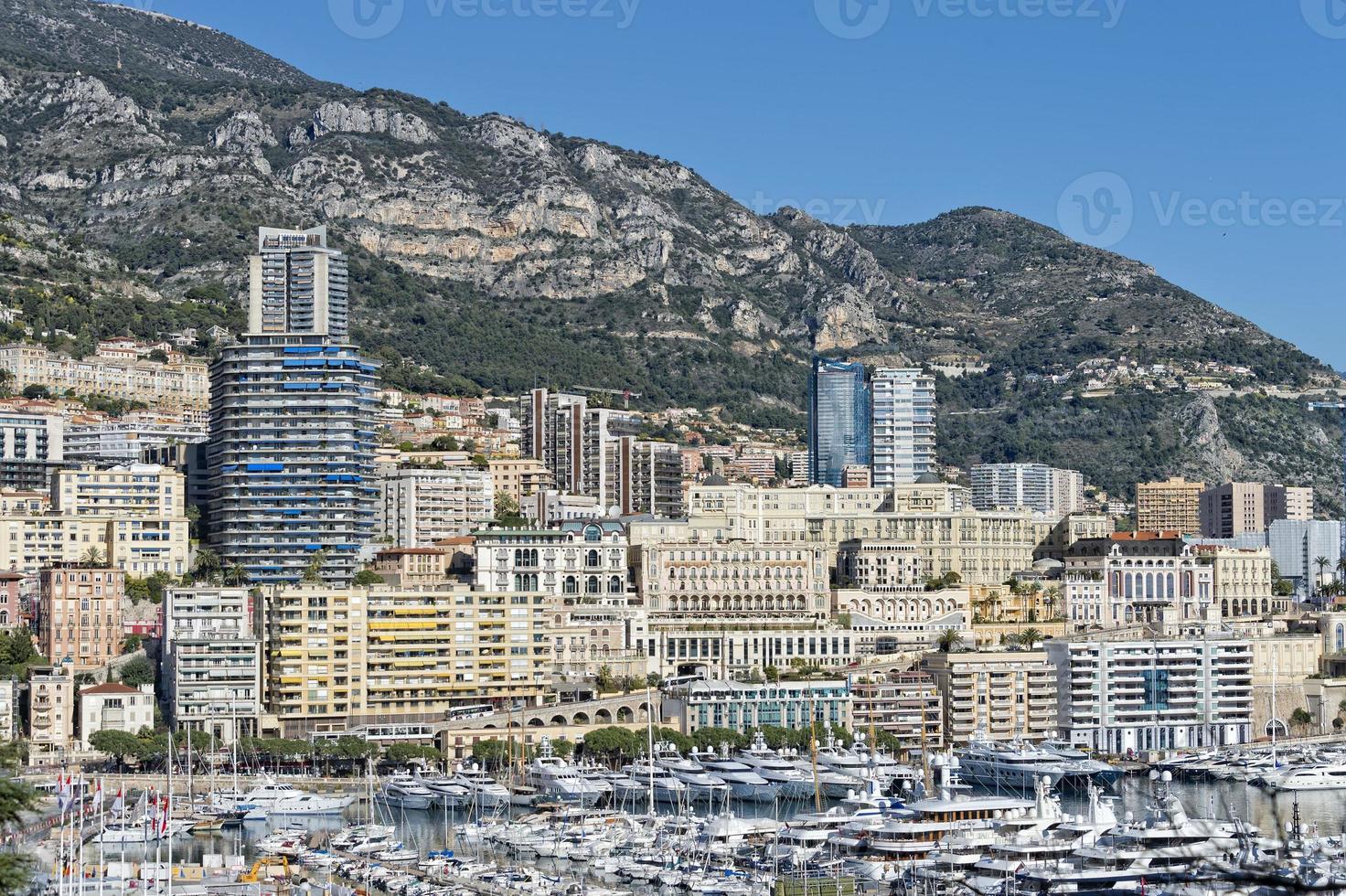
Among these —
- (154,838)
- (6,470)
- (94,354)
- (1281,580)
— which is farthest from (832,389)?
(154,838)

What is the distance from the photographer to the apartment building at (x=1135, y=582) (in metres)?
128

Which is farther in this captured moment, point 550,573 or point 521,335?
point 521,335

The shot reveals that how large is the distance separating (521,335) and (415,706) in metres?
97.1

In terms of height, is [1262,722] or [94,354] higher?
[94,354]

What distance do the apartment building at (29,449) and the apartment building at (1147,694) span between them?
53861 millimetres

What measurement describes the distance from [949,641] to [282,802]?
40912 millimetres

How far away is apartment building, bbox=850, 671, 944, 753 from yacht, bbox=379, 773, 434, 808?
79.9ft

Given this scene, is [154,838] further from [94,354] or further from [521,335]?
[521,335]

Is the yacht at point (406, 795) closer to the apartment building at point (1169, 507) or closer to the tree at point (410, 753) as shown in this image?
the tree at point (410, 753)

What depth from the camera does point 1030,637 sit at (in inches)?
4665

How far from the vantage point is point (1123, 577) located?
13050 cm

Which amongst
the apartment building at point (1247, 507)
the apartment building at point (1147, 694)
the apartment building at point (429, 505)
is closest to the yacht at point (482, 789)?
the apartment building at point (1147, 694)

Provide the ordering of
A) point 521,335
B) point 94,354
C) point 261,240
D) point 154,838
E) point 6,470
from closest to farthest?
point 154,838, point 6,470, point 261,240, point 94,354, point 521,335

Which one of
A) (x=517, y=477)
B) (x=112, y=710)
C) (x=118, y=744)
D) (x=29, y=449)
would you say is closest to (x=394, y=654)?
(x=112, y=710)
